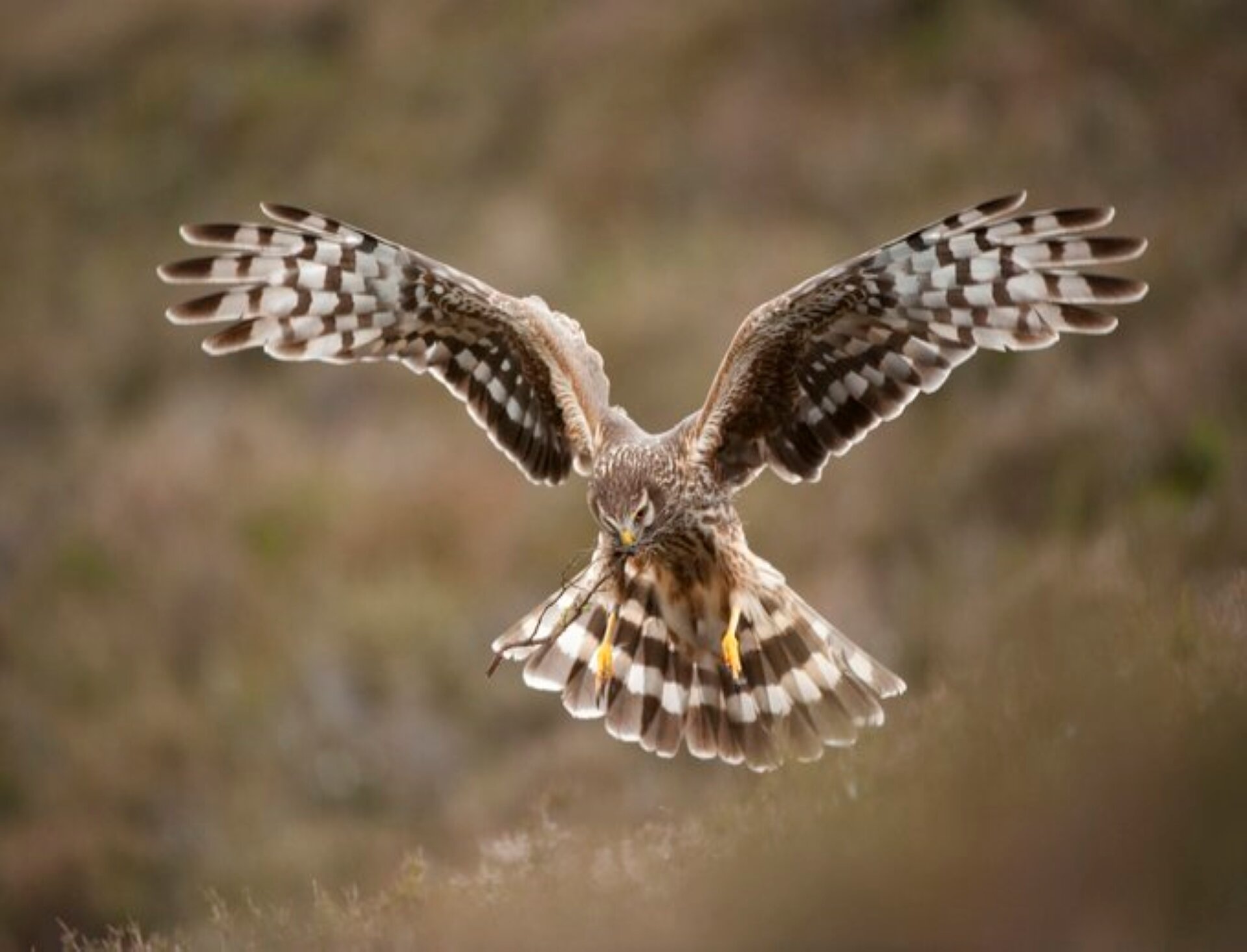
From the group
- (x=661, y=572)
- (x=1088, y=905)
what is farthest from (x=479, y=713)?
(x=1088, y=905)

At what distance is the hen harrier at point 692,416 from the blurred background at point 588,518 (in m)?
0.50

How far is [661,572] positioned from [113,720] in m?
10.1

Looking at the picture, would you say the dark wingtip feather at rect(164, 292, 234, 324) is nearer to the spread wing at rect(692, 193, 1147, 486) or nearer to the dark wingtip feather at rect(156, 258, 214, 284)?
the dark wingtip feather at rect(156, 258, 214, 284)

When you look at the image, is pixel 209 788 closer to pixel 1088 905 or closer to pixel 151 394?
pixel 151 394

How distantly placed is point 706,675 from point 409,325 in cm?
220

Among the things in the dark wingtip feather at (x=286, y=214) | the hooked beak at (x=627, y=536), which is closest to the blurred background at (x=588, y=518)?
the hooked beak at (x=627, y=536)

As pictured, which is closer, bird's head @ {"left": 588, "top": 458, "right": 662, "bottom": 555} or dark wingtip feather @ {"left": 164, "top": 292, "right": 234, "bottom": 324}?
bird's head @ {"left": 588, "top": 458, "right": 662, "bottom": 555}

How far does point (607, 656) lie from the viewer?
827 cm

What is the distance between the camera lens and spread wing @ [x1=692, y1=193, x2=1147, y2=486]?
24.1 feet

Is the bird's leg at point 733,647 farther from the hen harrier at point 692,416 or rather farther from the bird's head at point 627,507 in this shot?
the bird's head at point 627,507

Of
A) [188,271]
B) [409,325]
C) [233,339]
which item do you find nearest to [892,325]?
[409,325]

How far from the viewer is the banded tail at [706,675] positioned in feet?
27.0

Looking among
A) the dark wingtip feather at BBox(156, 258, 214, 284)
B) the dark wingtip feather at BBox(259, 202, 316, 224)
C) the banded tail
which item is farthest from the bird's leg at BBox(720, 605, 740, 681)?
the dark wingtip feather at BBox(156, 258, 214, 284)

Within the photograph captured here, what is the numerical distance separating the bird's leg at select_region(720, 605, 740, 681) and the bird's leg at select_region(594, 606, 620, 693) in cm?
53
